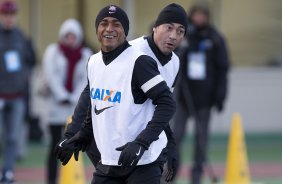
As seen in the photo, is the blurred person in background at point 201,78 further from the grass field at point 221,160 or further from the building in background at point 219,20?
the building in background at point 219,20

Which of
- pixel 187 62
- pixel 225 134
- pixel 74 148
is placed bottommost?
pixel 225 134

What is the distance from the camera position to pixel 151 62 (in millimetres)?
6848

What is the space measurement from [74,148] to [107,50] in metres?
0.79

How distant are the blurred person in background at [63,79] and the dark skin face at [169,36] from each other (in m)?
4.01

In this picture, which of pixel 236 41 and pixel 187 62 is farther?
pixel 236 41

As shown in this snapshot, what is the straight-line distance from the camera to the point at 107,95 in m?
6.85

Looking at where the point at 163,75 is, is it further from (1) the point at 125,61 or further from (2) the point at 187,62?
(2) the point at 187,62

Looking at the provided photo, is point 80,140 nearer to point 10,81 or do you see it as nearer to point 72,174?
point 72,174

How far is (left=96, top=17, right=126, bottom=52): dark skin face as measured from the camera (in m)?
6.86

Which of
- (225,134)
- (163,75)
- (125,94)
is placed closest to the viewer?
(125,94)

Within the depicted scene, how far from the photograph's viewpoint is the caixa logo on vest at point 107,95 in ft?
22.4

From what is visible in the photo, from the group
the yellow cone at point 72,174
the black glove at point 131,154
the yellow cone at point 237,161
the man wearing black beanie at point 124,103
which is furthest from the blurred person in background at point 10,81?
the black glove at point 131,154

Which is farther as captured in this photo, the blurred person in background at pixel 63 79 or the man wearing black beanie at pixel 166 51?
the blurred person in background at pixel 63 79

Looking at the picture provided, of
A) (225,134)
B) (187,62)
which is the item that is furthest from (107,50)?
(225,134)
